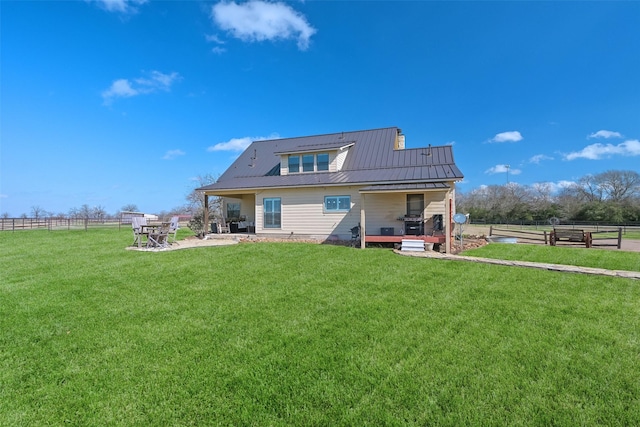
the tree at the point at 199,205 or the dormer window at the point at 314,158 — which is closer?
the dormer window at the point at 314,158

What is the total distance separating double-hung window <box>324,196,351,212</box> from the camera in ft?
42.5

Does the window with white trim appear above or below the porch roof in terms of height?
above

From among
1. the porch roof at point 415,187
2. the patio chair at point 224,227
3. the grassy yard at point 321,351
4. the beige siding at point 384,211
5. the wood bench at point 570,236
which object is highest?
the porch roof at point 415,187

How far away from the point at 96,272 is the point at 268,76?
50.3 ft

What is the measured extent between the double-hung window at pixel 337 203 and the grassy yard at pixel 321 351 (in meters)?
7.23

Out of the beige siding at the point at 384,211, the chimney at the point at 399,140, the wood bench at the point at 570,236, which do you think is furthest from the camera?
the chimney at the point at 399,140

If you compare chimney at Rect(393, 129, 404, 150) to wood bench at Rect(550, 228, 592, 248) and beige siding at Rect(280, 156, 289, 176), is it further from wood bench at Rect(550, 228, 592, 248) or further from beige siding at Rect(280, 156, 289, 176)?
wood bench at Rect(550, 228, 592, 248)

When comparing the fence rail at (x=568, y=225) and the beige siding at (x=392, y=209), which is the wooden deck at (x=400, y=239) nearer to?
the beige siding at (x=392, y=209)

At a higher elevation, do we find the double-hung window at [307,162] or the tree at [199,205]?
the double-hung window at [307,162]

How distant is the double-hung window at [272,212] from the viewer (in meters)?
14.2

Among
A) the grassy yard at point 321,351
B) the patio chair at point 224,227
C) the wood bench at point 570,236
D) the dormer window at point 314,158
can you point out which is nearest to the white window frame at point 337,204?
the dormer window at point 314,158

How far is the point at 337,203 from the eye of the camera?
13.1 m

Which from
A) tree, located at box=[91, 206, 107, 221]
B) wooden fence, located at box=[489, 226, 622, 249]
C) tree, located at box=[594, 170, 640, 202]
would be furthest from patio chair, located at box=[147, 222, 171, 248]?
tree, located at box=[594, 170, 640, 202]

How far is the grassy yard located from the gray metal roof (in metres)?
7.09
